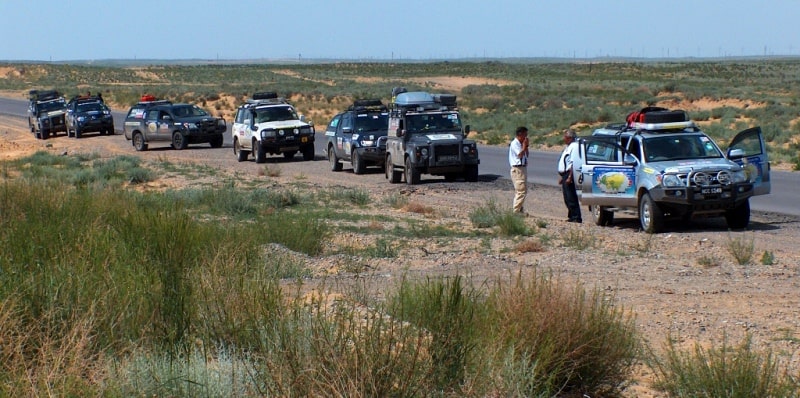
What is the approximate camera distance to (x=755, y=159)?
58.7ft

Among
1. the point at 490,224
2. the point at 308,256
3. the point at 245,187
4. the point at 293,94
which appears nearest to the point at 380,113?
the point at 245,187

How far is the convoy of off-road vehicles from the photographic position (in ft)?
56.9

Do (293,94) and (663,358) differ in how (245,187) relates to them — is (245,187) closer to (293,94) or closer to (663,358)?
(663,358)

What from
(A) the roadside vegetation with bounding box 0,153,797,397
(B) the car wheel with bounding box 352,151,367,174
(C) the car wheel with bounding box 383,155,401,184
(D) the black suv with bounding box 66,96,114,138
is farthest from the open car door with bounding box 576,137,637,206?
(D) the black suv with bounding box 66,96,114,138

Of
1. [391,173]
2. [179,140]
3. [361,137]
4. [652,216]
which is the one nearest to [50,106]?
[179,140]

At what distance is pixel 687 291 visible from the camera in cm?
1141

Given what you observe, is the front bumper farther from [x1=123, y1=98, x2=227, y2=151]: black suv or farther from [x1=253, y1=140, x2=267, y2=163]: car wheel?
[x1=123, y1=98, x2=227, y2=151]: black suv

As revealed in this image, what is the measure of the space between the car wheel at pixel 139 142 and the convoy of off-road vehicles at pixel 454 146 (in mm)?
37

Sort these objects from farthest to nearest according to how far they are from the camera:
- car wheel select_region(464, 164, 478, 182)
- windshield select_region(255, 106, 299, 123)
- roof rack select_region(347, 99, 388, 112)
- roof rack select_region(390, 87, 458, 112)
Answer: windshield select_region(255, 106, 299, 123)
roof rack select_region(347, 99, 388, 112)
roof rack select_region(390, 87, 458, 112)
car wheel select_region(464, 164, 478, 182)

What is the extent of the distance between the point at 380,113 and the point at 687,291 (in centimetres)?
2028

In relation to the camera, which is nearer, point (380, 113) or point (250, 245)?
point (250, 245)

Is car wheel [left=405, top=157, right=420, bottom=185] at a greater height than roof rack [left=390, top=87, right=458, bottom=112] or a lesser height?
lesser

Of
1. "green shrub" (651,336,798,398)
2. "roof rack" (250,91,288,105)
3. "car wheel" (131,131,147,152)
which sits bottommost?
"car wheel" (131,131,147,152)

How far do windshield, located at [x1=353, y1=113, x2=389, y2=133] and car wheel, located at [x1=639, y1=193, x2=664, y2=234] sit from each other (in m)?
13.4
